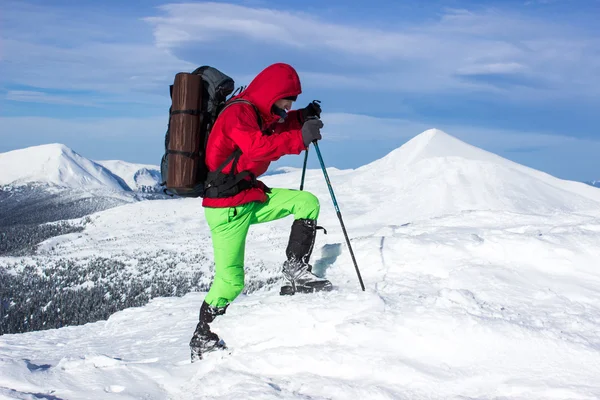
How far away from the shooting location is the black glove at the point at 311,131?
211 inches

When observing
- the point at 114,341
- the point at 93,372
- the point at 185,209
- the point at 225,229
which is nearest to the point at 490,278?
the point at 225,229

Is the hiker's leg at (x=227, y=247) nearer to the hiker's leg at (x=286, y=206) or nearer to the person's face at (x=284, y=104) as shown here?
the hiker's leg at (x=286, y=206)

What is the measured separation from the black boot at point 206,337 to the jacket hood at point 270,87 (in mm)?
2476

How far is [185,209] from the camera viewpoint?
8300cm

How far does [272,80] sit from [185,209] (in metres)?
79.8

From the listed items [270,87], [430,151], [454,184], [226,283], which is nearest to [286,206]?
[226,283]

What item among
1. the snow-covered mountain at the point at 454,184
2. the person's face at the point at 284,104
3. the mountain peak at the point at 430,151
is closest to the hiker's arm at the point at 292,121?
the person's face at the point at 284,104

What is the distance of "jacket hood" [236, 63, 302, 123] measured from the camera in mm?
5566

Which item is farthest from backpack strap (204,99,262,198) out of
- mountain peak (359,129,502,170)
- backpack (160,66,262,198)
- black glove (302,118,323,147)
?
mountain peak (359,129,502,170)

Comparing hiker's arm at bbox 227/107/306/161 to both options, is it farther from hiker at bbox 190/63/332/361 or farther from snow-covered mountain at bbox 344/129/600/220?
snow-covered mountain at bbox 344/129/600/220

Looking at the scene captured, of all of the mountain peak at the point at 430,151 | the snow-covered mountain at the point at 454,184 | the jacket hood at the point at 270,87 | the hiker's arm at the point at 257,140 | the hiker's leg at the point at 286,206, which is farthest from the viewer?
the mountain peak at the point at 430,151

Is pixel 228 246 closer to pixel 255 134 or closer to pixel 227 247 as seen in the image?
pixel 227 247

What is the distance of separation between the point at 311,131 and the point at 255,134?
2.10ft

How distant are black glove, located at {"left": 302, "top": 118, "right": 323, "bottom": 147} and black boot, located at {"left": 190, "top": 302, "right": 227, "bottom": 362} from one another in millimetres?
2341
